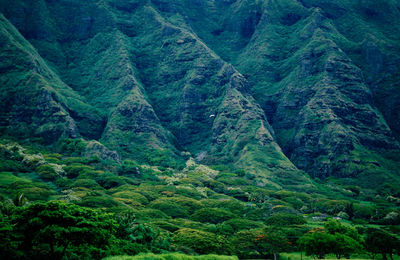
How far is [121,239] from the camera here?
78312 millimetres

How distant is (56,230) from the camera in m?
59.4

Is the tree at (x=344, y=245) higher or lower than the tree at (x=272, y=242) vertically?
higher

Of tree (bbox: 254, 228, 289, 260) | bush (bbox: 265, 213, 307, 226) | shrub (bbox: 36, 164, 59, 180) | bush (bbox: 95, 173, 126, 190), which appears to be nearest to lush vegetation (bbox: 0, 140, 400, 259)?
tree (bbox: 254, 228, 289, 260)

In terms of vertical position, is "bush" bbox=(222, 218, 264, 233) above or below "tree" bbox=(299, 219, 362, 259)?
below

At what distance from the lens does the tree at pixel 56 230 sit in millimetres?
60688

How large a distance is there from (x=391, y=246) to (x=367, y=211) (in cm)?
8712

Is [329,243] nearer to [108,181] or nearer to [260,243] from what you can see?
[260,243]

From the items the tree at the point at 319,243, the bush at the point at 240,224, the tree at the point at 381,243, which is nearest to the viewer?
the tree at the point at 319,243

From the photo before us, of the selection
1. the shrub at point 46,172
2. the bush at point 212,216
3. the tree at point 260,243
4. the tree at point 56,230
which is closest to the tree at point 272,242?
the tree at point 260,243

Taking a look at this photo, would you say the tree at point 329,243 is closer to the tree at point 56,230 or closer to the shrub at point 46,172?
the tree at point 56,230

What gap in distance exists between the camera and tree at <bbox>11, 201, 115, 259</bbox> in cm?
6069

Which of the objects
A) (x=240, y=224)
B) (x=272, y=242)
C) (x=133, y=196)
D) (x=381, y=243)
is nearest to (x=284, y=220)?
(x=240, y=224)

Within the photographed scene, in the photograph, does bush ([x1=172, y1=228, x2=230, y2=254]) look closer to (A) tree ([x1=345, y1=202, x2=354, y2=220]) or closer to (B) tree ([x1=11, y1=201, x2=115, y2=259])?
(B) tree ([x1=11, y1=201, x2=115, y2=259])

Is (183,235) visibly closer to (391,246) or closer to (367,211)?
(391,246)
